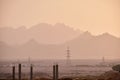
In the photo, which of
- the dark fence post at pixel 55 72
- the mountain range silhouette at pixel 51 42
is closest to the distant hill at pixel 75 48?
the mountain range silhouette at pixel 51 42

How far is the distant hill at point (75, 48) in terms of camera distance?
6785 millimetres

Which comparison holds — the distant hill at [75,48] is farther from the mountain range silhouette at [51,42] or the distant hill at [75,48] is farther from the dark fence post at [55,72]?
the dark fence post at [55,72]

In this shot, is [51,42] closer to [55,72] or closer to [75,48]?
[75,48]

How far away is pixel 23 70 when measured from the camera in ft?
22.1

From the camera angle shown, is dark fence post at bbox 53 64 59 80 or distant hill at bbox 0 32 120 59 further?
distant hill at bbox 0 32 120 59

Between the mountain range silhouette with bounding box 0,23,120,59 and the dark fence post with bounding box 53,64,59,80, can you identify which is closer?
the dark fence post with bounding box 53,64,59,80

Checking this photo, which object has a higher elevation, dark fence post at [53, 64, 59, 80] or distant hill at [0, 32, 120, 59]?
distant hill at [0, 32, 120, 59]

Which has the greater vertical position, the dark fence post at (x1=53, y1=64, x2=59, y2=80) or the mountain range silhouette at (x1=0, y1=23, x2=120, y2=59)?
the mountain range silhouette at (x1=0, y1=23, x2=120, y2=59)

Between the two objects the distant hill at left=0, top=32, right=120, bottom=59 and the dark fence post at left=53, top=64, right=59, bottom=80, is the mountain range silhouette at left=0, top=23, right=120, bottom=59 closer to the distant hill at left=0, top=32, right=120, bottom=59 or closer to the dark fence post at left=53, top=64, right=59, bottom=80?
the distant hill at left=0, top=32, right=120, bottom=59

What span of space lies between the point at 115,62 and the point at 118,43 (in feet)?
1.27

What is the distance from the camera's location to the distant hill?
6.79 m

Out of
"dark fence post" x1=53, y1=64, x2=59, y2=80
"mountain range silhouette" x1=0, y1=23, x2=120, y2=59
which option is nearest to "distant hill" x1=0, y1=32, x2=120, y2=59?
"mountain range silhouette" x1=0, y1=23, x2=120, y2=59

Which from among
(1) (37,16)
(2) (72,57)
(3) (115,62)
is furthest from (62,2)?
(3) (115,62)

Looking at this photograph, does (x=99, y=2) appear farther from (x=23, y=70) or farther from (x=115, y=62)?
(x=23, y=70)
